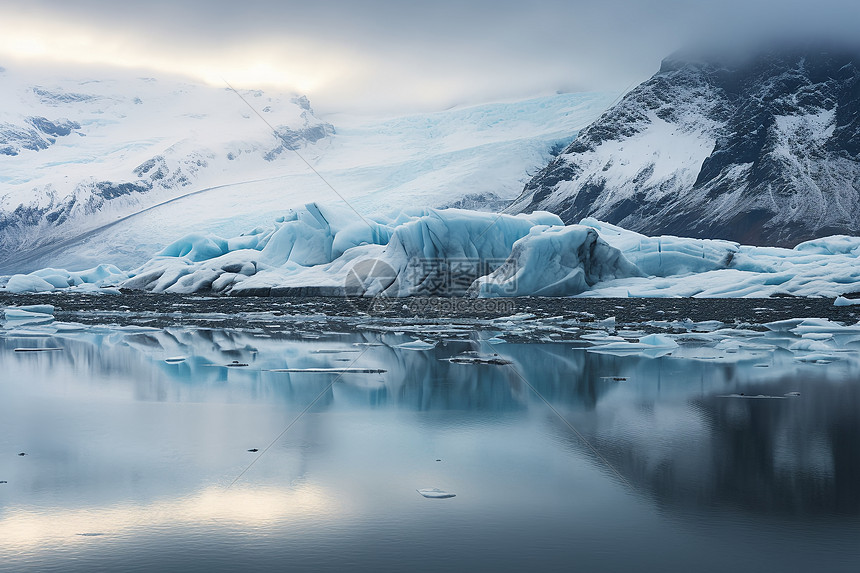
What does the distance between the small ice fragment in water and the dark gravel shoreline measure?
471 inches

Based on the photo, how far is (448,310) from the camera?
20.4 metres

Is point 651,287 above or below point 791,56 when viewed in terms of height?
below

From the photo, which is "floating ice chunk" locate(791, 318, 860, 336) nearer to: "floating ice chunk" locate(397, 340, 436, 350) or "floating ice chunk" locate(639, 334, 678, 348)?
→ "floating ice chunk" locate(639, 334, 678, 348)

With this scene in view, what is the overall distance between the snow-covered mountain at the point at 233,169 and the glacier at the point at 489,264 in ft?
92.8

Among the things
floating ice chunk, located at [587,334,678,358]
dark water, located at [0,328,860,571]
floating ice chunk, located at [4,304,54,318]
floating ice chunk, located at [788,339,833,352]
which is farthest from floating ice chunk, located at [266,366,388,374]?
floating ice chunk, located at [4,304,54,318]

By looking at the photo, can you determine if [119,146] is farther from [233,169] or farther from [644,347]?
[644,347]

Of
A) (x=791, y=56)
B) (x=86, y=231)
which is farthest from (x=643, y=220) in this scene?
(x=86, y=231)

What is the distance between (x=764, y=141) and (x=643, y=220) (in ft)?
50.3

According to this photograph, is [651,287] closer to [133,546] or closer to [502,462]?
[502,462]

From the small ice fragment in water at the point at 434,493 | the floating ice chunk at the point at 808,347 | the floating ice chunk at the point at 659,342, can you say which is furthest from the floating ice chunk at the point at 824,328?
the small ice fragment in water at the point at 434,493

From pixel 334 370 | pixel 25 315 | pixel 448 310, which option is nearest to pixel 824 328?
pixel 448 310

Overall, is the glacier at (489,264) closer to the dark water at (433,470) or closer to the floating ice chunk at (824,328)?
the floating ice chunk at (824,328)

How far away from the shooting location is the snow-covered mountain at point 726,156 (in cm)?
7975

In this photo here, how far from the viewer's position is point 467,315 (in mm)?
18875
